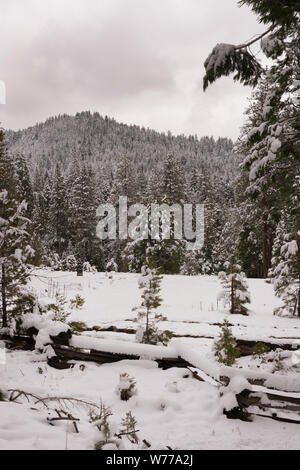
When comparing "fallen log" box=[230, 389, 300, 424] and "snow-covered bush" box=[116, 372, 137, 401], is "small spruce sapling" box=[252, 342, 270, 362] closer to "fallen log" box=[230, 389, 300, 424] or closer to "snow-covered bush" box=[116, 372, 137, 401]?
"fallen log" box=[230, 389, 300, 424]

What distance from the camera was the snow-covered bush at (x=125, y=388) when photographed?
5.08m

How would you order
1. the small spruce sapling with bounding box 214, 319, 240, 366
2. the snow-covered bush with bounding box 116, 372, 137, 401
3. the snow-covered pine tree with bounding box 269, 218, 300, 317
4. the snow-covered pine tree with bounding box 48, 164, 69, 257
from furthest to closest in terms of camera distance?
the snow-covered pine tree with bounding box 48, 164, 69, 257
the snow-covered pine tree with bounding box 269, 218, 300, 317
the small spruce sapling with bounding box 214, 319, 240, 366
the snow-covered bush with bounding box 116, 372, 137, 401

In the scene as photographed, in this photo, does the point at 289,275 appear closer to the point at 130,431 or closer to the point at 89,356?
the point at 89,356

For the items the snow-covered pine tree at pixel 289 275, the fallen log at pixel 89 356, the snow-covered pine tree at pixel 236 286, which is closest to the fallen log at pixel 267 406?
the fallen log at pixel 89 356

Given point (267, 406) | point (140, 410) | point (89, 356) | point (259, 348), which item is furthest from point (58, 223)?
point (267, 406)

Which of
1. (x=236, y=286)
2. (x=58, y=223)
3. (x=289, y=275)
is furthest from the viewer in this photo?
(x=58, y=223)

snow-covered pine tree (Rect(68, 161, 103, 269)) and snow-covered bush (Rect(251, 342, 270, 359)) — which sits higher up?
snow-covered pine tree (Rect(68, 161, 103, 269))

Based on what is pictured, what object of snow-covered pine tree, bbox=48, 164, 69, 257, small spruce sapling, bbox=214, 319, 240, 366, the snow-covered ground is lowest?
the snow-covered ground

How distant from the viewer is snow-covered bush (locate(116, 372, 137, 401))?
5079mm

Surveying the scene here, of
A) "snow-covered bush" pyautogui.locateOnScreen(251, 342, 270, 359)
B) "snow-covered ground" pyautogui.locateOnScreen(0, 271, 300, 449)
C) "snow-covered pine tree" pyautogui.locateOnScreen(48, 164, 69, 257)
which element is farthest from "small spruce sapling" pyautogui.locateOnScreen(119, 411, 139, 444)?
"snow-covered pine tree" pyautogui.locateOnScreen(48, 164, 69, 257)

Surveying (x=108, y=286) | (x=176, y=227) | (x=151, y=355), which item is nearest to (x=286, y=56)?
(x=151, y=355)

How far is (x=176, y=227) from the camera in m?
34.7

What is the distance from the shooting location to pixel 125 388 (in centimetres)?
511
